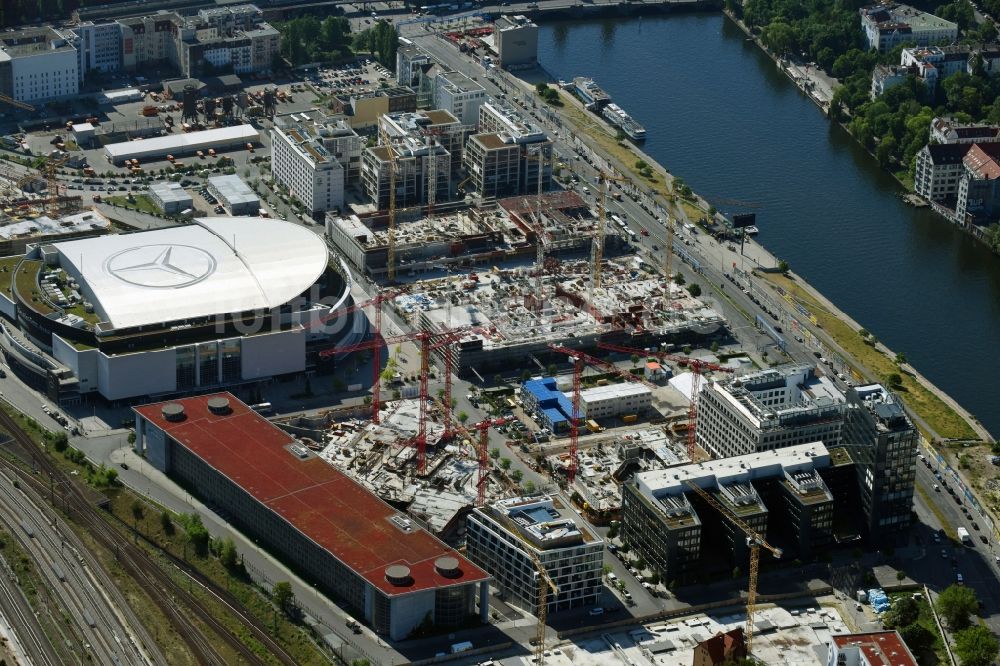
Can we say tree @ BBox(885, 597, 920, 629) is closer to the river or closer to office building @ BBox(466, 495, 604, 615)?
office building @ BBox(466, 495, 604, 615)

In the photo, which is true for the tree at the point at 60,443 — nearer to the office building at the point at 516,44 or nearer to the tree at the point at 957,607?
the tree at the point at 957,607

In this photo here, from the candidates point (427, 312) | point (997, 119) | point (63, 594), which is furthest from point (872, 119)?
point (63, 594)

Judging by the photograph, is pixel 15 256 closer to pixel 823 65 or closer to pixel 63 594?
pixel 63 594

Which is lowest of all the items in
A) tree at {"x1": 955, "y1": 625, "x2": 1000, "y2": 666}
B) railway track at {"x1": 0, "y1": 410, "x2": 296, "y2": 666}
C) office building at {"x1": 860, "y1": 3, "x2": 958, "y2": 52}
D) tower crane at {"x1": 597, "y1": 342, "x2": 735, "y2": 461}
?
railway track at {"x1": 0, "y1": 410, "x2": 296, "y2": 666}

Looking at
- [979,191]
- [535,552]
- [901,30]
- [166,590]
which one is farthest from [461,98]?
[166,590]

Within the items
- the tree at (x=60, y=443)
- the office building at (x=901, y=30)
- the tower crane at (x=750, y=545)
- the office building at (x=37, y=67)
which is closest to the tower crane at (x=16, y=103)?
the office building at (x=37, y=67)

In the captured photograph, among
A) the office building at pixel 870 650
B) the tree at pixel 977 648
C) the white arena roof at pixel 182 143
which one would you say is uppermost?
the white arena roof at pixel 182 143

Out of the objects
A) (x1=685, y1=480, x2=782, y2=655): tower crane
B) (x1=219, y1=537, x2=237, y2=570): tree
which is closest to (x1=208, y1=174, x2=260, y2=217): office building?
(x1=219, y1=537, x2=237, y2=570): tree
